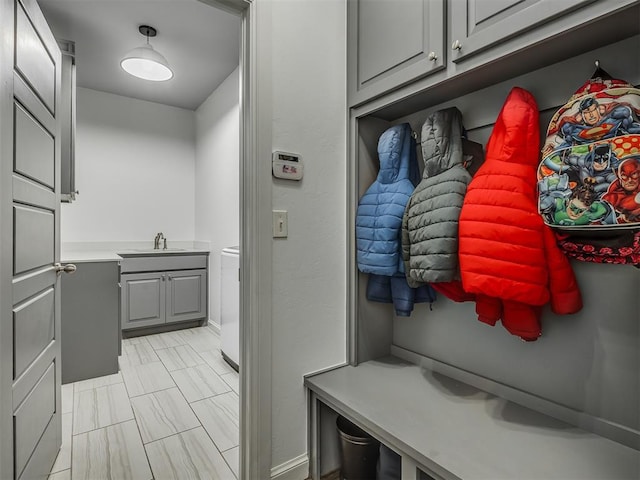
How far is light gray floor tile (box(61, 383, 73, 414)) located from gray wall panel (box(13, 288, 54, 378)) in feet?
2.87

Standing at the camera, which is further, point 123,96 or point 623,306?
point 123,96

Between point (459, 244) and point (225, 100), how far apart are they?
10.3 ft

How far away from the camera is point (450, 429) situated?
1143 millimetres

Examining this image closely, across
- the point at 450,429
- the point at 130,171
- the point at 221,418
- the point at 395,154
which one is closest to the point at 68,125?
the point at 130,171

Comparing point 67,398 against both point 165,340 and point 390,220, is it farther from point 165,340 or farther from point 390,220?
point 390,220

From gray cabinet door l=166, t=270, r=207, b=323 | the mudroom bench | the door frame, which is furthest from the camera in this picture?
gray cabinet door l=166, t=270, r=207, b=323

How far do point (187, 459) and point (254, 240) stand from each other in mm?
1204

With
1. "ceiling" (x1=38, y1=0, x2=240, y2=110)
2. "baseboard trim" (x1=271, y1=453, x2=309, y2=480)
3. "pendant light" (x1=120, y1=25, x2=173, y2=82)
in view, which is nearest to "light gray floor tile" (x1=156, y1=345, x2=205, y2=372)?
"baseboard trim" (x1=271, y1=453, x2=309, y2=480)

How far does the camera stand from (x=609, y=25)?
953 millimetres

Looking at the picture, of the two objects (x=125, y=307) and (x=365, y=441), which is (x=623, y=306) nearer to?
(x=365, y=441)

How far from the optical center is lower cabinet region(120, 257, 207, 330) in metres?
3.45

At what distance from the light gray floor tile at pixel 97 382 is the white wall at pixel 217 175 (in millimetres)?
1289

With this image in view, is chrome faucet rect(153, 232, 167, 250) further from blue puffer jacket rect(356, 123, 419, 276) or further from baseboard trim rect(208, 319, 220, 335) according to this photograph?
blue puffer jacket rect(356, 123, 419, 276)

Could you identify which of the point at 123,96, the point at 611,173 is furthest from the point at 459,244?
the point at 123,96
